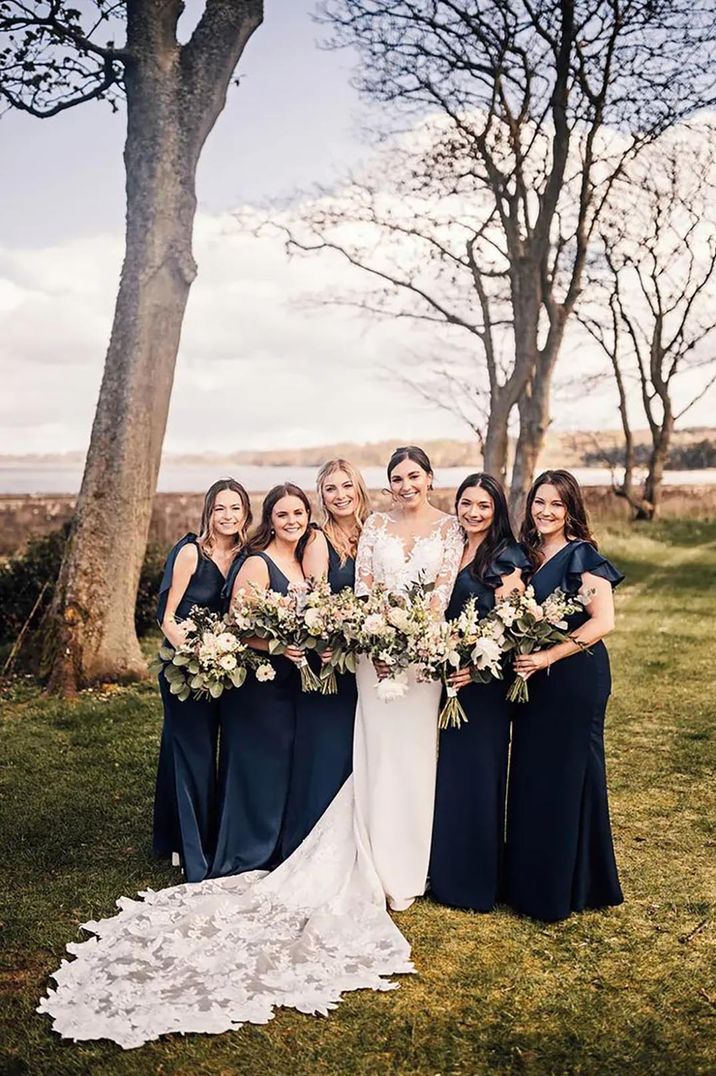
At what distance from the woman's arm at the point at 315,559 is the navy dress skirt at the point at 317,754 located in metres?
0.51

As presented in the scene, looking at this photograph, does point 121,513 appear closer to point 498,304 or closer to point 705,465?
point 498,304

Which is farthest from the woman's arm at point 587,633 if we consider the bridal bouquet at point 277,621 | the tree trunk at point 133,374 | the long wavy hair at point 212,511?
the tree trunk at point 133,374

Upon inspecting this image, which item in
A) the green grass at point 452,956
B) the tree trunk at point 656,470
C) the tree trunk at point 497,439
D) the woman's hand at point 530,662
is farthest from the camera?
the tree trunk at point 656,470

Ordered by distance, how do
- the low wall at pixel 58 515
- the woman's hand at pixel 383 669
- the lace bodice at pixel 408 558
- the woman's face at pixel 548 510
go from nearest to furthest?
the woman's hand at pixel 383 669
the woman's face at pixel 548 510
the lace bodice at pixel 408 558
the low wall at pixel 58 515

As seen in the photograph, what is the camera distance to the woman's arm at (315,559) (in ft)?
20.4

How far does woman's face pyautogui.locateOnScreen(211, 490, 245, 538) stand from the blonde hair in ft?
1.67

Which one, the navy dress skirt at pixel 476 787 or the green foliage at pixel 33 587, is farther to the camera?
the green foliage at pixel 33 587

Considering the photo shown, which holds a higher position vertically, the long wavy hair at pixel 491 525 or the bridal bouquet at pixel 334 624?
the long wavy hair at pixel 491 525

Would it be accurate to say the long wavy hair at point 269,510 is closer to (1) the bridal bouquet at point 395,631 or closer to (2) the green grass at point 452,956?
(1) the bridal bouquet at point 395,631

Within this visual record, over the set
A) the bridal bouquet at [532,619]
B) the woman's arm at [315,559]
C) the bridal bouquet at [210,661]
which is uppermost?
the woman's arm at [315,559]

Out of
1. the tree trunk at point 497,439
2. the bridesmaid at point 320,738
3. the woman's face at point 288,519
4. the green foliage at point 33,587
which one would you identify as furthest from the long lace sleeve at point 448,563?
the tree trunk at point 497,439

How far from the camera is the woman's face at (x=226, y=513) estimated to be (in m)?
6.27

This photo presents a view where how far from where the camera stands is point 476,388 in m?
24.0

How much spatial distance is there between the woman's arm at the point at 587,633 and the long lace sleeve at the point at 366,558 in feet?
3.36
